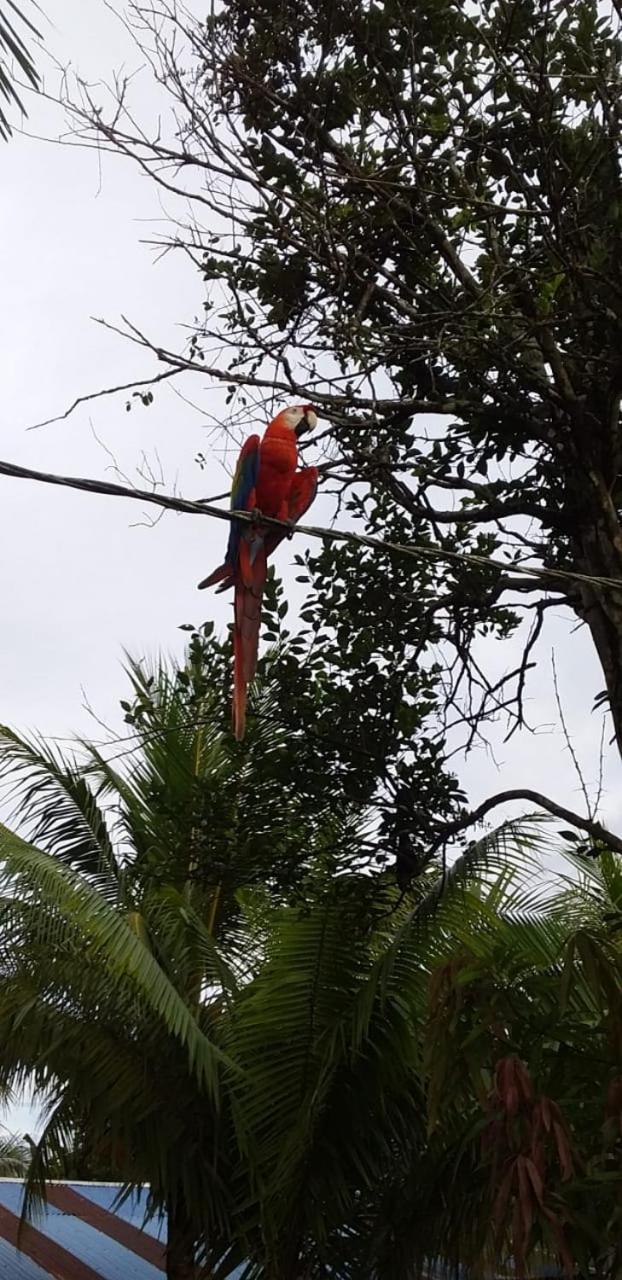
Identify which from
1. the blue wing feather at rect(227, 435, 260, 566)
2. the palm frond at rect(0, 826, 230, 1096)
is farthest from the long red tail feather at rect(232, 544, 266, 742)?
the palm frond at rect(0, 826, 230, 1096)

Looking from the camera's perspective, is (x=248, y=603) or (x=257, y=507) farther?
(x=257, y=507)

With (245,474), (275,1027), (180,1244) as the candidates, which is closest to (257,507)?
(245,474)

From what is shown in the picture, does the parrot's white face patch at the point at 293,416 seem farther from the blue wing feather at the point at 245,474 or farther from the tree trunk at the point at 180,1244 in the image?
the tree trunk at the point at 180,1244

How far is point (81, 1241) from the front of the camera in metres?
8.09

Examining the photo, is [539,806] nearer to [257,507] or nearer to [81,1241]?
[257,507]

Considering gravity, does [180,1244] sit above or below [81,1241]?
below

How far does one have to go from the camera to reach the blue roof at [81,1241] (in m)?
7.50

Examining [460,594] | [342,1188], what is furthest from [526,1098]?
[342,1188]

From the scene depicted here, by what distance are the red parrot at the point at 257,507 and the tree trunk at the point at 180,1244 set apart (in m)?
3.10

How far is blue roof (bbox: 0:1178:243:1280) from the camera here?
750 centimetres

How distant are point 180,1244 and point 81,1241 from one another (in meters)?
2.33

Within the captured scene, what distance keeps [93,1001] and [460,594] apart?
259 cm

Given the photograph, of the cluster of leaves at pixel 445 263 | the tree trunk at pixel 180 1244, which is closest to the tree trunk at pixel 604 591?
the cluster of leaves at pixel 445 263

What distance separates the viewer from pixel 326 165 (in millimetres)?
4934
